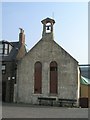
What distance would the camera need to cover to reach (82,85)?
1602 inches

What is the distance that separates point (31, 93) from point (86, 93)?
927 centimetres

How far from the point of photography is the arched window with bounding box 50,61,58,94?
1366 inches

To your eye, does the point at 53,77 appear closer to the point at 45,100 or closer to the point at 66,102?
the point at 45,100

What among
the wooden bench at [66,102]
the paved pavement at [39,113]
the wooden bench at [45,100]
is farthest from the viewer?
the wooden bench at [45,100]

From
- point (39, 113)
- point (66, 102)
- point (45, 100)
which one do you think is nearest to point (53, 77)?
point (45, 100)

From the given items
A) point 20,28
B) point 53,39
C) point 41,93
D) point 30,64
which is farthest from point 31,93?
point 20,28

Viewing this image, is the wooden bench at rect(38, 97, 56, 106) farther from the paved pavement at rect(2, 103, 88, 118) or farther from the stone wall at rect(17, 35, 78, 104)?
the paved pavement at rect(2, 103, 88, 118)

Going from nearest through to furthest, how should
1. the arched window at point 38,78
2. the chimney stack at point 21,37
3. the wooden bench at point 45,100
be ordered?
the wooden bench at point 45,100, the arched window at point 38,78, the chimney stack at point 21,37

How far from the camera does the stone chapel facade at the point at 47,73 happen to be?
34125 millimetres

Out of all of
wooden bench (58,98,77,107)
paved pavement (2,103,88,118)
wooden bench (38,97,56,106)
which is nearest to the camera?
paved pavement (2,103,88,118)

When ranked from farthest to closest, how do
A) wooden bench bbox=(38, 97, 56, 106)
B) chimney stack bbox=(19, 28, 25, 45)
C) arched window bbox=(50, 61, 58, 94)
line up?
chimney stack bbox=(19, 28, 25, 45)
arched window bbox=(50, 61, 58, 94)
wooden bench bbox=(38, 97, 56, 106)

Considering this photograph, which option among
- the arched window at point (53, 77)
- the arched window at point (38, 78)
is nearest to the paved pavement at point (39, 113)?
the arched window at point (53, 77)

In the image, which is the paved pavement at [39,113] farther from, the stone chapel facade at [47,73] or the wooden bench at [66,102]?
the stone chapel facade at [47,73]

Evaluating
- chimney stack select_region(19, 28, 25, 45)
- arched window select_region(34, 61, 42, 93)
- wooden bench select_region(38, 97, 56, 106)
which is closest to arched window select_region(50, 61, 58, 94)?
wooden bench select_region(38, 97, 56, 106)
